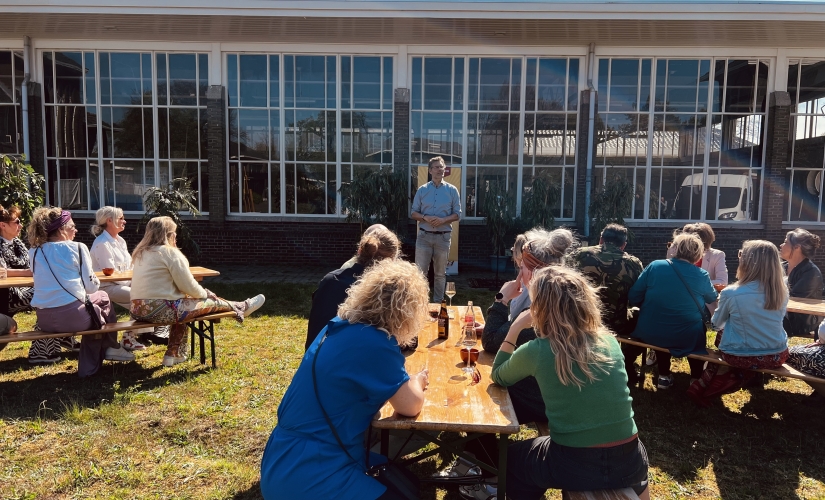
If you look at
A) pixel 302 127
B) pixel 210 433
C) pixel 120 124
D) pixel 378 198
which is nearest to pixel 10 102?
pixel 120 124

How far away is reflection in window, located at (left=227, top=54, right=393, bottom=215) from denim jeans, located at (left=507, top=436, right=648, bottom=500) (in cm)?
973

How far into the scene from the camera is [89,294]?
15.7ft

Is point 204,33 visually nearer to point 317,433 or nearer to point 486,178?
point 486,178

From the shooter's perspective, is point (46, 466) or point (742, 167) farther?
point (742, 167)

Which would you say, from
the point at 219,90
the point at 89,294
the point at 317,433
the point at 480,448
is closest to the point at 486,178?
the point at 219,90

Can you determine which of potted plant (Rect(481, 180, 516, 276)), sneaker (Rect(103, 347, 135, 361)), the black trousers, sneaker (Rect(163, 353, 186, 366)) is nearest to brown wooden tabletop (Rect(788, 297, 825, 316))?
the black trousers

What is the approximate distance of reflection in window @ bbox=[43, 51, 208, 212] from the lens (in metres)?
11.5

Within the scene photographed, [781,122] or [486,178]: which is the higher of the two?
[781,122]

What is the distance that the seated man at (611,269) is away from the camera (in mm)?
4336

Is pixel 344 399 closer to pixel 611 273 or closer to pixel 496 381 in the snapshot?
pixel 496 381

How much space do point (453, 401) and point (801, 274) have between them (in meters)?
4.18

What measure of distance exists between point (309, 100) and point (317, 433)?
1044 cm

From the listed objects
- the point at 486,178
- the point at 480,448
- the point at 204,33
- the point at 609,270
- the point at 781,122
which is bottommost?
the point at 480,448

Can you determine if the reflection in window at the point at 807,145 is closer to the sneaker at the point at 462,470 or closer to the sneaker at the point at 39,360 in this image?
the sneaker at the point at 462,470
